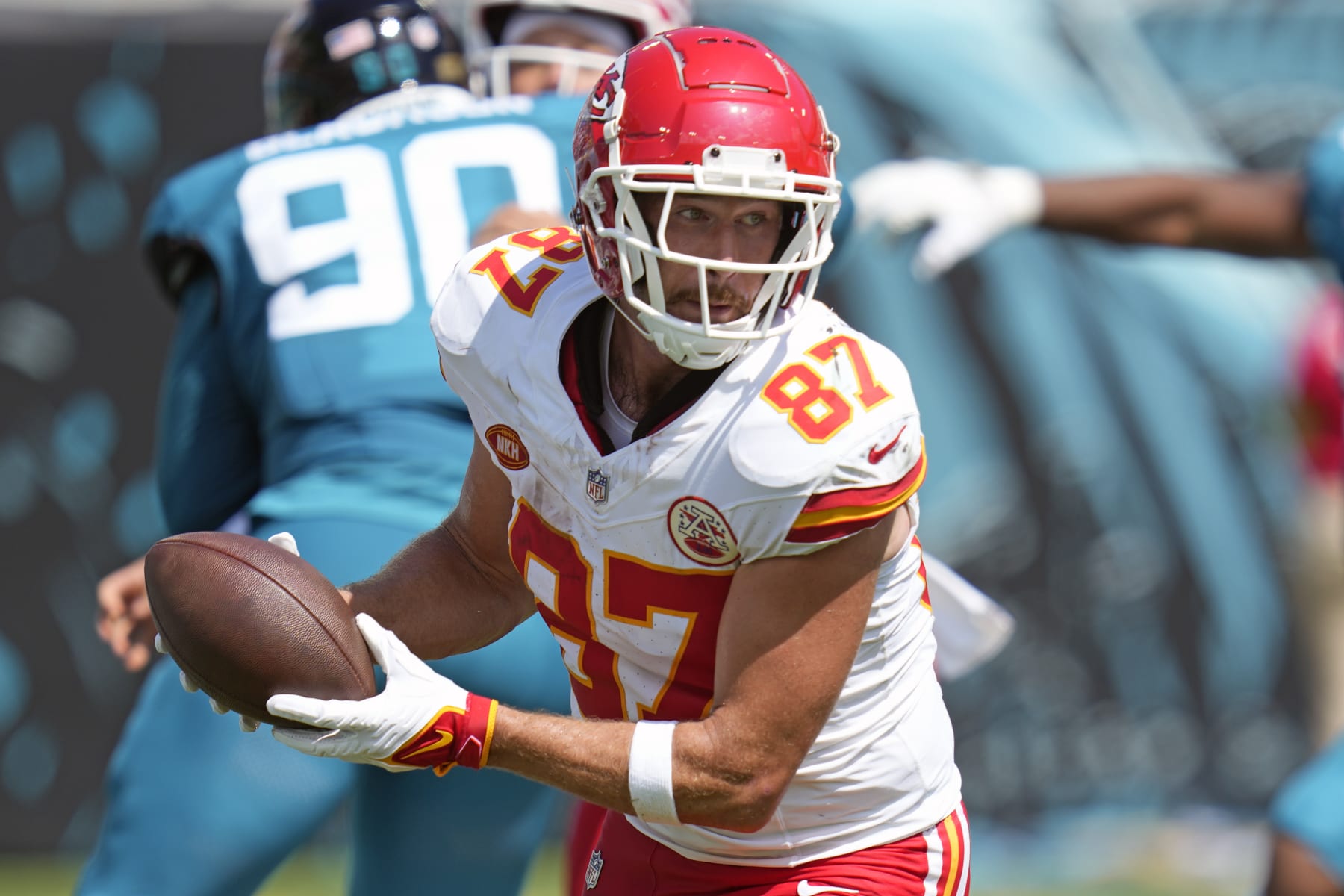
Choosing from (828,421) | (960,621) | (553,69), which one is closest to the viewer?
(828,421)

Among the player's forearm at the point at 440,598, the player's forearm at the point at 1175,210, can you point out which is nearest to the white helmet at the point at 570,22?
the player's forearm at the point at 1175,210

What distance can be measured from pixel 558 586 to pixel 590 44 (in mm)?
1578

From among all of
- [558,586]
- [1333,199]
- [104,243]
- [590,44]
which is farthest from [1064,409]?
[558,586]

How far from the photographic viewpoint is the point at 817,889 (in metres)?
1.85

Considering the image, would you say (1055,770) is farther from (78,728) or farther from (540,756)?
(540,756)

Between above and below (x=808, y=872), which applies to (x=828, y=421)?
above

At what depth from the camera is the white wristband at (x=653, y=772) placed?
1673 millimetres

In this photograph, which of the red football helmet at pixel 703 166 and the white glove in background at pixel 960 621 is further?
the white glove in background at pixel 960 621

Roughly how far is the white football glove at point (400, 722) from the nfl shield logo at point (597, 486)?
249 mm

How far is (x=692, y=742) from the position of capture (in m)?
1.67

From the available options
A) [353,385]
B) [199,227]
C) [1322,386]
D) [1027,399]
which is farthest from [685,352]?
[1322,386]

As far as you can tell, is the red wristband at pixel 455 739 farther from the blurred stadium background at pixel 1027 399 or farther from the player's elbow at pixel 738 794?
the blurred stadium background at pixel 1027 399

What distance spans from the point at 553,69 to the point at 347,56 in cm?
44

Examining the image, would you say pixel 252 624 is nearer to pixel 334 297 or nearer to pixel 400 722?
pixel 400 722
